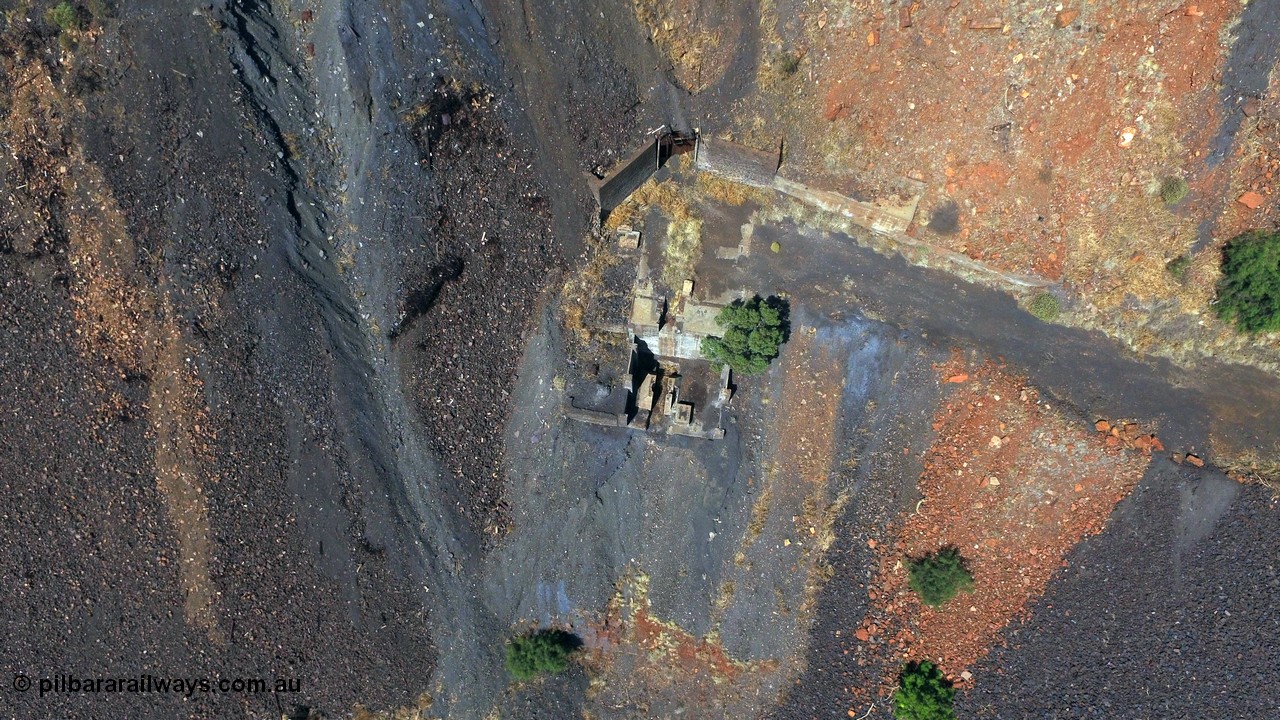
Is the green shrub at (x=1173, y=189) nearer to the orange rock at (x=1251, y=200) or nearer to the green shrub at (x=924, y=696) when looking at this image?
the orange rock at (x=1251, y=200)

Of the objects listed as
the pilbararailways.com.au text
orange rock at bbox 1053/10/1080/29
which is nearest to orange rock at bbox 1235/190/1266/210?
orange rock at bbox 1053/10/1080/29

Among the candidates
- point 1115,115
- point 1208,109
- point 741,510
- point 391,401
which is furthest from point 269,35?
point 1208,109

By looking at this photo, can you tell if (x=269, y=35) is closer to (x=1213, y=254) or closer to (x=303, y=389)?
(x=303, y=389)

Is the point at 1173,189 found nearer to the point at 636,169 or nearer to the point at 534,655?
the point at 636,169

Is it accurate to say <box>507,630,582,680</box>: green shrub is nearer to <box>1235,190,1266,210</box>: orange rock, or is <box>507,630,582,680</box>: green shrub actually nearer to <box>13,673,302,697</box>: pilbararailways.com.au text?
<box>13,673,302,697</box>: pilbararailways.com.au text

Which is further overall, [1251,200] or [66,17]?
[1251,200]

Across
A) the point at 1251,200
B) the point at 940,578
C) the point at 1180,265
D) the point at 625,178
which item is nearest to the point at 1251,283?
the point at 1180,265
